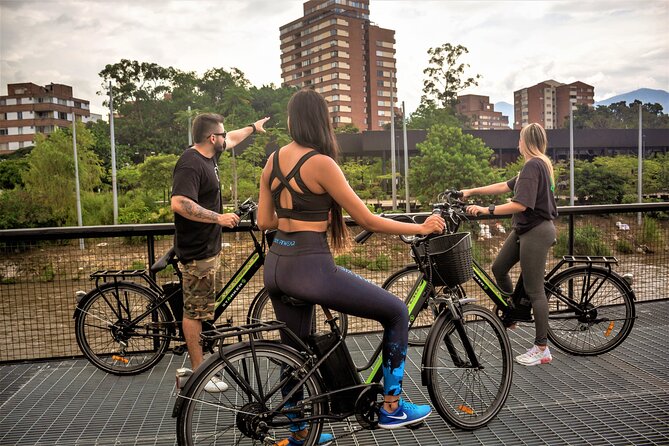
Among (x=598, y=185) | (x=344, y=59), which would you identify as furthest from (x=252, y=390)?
(x=344, y=59)

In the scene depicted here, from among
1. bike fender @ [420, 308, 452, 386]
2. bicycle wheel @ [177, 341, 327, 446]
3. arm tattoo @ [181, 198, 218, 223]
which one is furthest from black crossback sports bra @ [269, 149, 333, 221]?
arm tattoo @ [181, 198, 218, 223]

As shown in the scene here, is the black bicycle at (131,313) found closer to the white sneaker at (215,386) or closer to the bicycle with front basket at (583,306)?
the white sneaker at (215,386)

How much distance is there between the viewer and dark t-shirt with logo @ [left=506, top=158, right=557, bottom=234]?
14.5 ft

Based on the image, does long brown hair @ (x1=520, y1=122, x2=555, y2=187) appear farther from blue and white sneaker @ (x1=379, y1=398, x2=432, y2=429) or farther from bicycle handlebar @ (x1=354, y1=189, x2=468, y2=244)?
blue and white sneaker @ (x1=379, y1=398, x2=432, y2=429)

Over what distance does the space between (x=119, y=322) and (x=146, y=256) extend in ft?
2.87

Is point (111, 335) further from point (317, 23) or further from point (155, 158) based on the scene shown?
point (317, 23)

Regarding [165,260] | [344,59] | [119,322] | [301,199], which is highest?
[344,59]

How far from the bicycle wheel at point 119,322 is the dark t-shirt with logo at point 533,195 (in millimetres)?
2655

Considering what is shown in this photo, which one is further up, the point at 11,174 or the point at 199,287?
the point at 11,174

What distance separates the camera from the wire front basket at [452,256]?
342 cm

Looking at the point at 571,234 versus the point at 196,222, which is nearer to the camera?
the point at 196,222

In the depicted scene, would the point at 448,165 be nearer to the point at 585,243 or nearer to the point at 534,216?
the point at 585,243

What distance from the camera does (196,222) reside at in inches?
163

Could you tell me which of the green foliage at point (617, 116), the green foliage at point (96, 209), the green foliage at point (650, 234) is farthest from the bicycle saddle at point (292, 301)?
the green foliage at point (617, 116)
